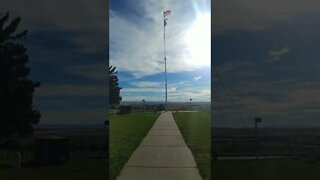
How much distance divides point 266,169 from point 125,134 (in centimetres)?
178

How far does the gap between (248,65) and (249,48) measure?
0.16 meters

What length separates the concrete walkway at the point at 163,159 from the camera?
16.5 ft

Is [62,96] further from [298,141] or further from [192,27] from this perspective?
[298,141]

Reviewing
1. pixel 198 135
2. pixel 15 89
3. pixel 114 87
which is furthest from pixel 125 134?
pixel 15 89

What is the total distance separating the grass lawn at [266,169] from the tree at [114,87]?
52.4 inches

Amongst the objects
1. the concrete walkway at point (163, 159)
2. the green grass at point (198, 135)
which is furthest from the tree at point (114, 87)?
the green grass at point (198, 135)

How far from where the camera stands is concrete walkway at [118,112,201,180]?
16.5 feet

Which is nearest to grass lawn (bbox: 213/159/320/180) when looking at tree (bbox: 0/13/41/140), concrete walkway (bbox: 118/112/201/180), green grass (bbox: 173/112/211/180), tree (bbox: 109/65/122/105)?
green grass (bbox: 173/112/211/180)

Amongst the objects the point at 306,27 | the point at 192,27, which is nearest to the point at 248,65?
the point at 306,27

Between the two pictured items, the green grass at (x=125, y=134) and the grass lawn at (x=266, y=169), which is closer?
the grass lawn at (x=266, y=169)

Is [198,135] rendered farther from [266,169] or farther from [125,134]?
[266,169]

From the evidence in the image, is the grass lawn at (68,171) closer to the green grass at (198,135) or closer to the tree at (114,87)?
the tree at (114,87)

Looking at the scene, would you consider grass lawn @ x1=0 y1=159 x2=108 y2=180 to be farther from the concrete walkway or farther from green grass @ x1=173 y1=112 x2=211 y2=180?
green grass @ x1=173 y1=112 x2=211 y2=180

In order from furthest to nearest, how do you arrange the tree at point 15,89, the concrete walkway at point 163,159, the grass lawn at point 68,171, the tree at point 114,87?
the tree at point 114,87
the concrete walkway at point 163,159
the grass lawn at point 68,171
the tree at point 15,89
